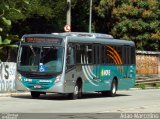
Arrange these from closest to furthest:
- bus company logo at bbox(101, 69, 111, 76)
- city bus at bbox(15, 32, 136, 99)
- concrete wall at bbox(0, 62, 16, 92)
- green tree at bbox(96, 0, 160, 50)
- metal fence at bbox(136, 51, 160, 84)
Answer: city bus at bbox(15, 32, 136, 99) < bus company logo at bbox(101, 69, 111, 76) < concrete wall at bbox(0, 62, 16, 92) < metal fence at bbox(136, 51, 160, 84) < green tree at bbox(96, 0, 160, 50)

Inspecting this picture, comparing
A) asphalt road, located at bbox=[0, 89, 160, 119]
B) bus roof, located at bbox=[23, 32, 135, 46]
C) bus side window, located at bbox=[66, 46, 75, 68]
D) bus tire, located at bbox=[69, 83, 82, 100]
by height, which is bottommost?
asphalt road, located at bbox=[0, 89, 160, 119]

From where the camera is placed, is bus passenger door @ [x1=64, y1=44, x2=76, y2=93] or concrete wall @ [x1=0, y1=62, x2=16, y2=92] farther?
concrete wall @ [x1=0, y1=62, x2=16, y2=92]

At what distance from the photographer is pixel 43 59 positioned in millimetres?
21828

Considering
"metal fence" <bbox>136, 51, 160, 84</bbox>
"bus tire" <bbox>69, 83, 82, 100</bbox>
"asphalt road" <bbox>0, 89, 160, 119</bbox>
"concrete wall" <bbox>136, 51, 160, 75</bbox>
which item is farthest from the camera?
"concrete wall" <bbox>136, 51, 160, 75</bbox>

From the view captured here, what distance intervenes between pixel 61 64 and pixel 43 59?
0.78 meters

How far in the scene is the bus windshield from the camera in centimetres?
2178

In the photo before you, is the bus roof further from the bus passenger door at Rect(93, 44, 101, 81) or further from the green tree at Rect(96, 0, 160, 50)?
the green tree at Rect(96, 0, 160, 50)

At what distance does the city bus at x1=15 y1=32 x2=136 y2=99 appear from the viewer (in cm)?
2173

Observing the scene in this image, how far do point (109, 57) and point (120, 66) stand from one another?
136 centimetres

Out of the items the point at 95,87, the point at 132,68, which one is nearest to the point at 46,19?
the point at 132,68

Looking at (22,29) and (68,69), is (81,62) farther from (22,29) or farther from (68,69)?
(22,29)

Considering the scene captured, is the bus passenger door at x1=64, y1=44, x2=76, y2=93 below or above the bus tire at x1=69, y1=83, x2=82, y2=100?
above

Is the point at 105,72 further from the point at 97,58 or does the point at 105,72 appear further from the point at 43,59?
the point at 43,59

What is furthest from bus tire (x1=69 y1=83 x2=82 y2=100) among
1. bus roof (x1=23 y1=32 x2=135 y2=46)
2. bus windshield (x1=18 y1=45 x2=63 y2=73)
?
bus roof (x1=23 y1=32 x2=135 y2=46)
